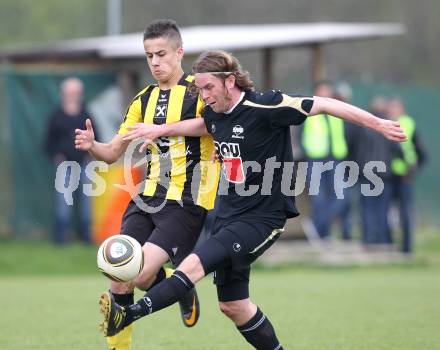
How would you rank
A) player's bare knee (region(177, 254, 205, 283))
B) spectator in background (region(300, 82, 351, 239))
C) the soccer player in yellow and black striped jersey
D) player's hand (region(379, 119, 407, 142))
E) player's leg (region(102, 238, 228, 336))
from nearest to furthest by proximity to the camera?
player's leg (region(102, 238, 228, 336)) < player's bare knee (region(177, 254, 205, 283)) < player's hand (region(379, 119, 407, 142)) < the soccer player in yellow and black striped jersey < spectator in background (region(300, 82, 351, 239))

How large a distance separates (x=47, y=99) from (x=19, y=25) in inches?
249

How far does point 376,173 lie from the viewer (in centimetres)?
1447

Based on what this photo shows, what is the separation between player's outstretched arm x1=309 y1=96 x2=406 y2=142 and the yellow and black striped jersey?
953 mm

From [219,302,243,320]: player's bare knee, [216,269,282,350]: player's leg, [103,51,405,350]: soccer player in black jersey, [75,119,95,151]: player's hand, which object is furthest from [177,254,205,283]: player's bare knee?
[75,119,95,151]: player's hand

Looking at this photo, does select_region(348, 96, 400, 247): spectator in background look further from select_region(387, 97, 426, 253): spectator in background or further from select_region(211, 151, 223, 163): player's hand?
select_region(211, 151, 223, 163): player's hand

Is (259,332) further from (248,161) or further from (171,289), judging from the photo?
(248,161)

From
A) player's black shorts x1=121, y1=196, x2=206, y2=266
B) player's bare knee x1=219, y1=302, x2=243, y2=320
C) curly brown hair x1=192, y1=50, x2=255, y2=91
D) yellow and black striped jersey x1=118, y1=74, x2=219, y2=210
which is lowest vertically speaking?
player's bare knee x1=219, y1=302, x2=243, y2=320

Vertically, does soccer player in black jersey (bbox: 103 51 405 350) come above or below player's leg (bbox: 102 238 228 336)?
above

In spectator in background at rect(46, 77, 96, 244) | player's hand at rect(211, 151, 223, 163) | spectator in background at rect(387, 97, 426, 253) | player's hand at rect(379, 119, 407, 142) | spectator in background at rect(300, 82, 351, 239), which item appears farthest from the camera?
spectator in background at rect(387, 97, 426, 253)

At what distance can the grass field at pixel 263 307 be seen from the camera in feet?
24.0

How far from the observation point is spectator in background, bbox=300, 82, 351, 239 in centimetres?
1363

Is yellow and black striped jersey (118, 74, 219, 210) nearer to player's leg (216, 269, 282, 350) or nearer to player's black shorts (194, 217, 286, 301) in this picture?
player's black shorts (194, 217, 286, 301)

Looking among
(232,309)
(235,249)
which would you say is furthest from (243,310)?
(235,249)

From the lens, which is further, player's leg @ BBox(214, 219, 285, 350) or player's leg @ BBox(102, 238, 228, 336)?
player's leg @ BBox(214, 219, 285, 350)
